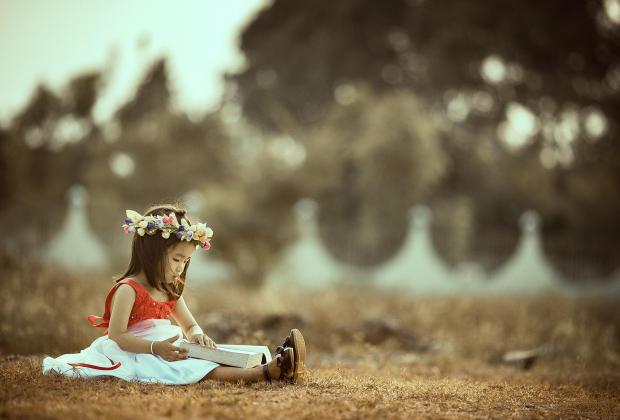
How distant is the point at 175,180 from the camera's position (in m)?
17.8

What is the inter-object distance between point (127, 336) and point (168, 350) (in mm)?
276

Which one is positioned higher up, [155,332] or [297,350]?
[155,332]

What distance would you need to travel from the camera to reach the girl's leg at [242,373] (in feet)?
14.0

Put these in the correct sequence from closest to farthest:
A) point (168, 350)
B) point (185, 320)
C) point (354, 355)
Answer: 1. point (168, 350)
2. point (185, 320)
3. point (354, 355)

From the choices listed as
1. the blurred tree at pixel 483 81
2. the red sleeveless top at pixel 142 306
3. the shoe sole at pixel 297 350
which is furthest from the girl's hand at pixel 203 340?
the blurred tree at pixel 483 81

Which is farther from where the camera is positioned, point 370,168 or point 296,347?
point 370,168

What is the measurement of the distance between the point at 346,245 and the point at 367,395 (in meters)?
12.1

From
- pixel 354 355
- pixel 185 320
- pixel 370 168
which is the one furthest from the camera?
pixel 370 168

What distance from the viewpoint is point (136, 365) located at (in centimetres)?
430

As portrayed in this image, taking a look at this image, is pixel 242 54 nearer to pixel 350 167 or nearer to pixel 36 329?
pixel 350 167

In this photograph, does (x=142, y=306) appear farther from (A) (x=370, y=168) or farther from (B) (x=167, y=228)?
(A) (x=370, y=168)

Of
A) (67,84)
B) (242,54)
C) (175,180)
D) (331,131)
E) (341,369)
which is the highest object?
(242,54)

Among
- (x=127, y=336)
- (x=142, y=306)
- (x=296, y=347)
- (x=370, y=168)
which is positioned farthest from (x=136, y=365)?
(x=370, y=168)

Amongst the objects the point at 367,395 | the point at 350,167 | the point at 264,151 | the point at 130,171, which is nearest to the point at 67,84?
the point at 130,171
